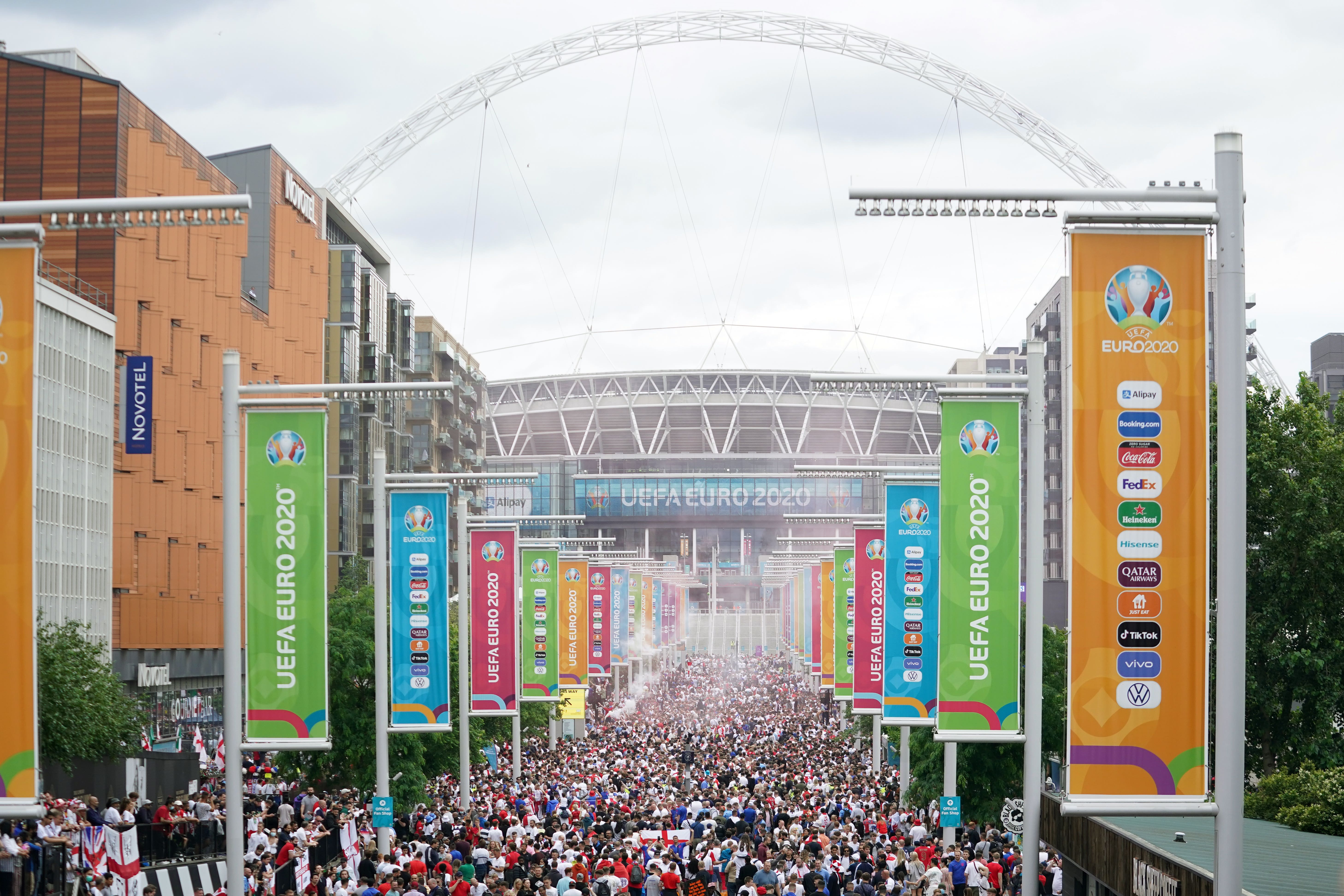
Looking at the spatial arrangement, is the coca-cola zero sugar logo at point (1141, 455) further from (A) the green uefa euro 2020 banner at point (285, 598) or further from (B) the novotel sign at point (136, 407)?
(B) the novotel sign at point (136, 407)

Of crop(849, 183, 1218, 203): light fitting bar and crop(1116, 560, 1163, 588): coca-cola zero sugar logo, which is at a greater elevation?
crop(849, 183, 1218, 203): light fitting bar

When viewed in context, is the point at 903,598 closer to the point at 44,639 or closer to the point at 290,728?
the point at 290,728

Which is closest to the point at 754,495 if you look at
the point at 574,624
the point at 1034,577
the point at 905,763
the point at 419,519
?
the point at 574,624

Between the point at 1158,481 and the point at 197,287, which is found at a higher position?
the point at 197,287

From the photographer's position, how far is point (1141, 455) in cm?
1066

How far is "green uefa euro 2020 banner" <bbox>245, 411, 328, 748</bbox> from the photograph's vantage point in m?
20.3

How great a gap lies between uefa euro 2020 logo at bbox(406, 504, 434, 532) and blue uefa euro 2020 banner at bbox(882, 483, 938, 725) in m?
8.58

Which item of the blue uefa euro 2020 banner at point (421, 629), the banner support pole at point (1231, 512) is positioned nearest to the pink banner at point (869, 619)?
the blue uefa euro 2020 banner at point (421, 629)

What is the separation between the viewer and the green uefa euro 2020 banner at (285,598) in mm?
20297

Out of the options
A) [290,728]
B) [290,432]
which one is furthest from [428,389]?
[290,728]

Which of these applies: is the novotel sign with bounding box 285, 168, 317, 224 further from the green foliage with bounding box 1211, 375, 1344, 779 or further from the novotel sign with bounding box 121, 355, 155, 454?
the green foliage with bounding box 1211, 375, 1344, 779

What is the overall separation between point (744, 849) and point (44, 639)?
57.4 ft

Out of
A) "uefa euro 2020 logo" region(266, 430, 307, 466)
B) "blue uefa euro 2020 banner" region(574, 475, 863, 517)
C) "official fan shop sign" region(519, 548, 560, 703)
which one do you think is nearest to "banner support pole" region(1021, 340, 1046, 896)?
"uefa euro 2020 logo" region(266, 430, 307, 466)

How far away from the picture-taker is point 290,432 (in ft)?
65.9
